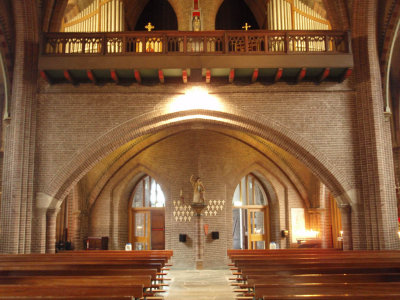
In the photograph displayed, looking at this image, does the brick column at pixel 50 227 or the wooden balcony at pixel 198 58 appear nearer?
the wooden balcony at pixel 198 58

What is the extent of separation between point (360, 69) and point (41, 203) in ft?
30.9

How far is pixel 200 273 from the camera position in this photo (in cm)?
1443

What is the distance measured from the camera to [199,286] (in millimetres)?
11023

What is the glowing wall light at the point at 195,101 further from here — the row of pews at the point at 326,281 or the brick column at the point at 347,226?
the row of pews at the point at 326,281

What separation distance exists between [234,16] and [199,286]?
11.0 metres

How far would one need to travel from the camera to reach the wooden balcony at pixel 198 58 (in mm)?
11742

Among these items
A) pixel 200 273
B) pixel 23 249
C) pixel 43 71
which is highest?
pixel 43 71

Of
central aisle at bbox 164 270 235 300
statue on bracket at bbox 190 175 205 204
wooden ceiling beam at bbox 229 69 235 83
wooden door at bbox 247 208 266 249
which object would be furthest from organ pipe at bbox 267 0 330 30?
central aisle at bbox 164 270 235 300

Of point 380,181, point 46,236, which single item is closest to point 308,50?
point 380,181

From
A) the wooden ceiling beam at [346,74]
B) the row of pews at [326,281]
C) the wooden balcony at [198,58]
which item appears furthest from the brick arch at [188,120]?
the row of pews at [326,281]

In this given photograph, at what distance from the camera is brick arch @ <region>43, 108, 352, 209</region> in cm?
1218

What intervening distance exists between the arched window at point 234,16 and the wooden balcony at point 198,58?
5.40 metres

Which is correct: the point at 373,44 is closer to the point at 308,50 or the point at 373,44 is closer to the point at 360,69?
the point at 360,69

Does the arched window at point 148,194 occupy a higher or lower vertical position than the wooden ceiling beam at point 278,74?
lower
